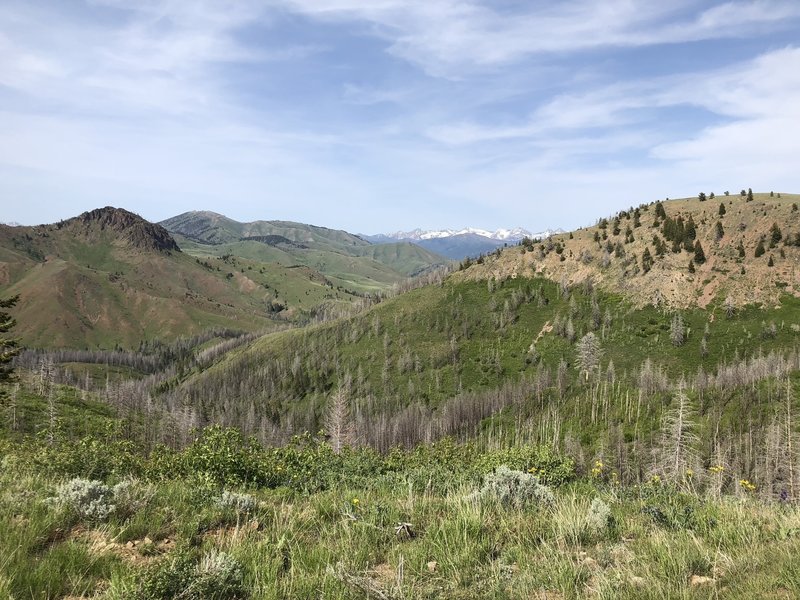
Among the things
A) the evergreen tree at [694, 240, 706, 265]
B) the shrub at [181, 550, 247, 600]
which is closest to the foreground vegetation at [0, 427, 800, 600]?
the shrub at [181, 550, 247, 600]

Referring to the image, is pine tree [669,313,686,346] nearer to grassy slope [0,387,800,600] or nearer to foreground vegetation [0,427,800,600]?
foreground vegetation [0,427,800,600]

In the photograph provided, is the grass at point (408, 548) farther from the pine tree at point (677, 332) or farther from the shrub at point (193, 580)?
the pine tree at point (677, 332)

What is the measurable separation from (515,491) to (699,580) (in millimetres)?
A: 5381

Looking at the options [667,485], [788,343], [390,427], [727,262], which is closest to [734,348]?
[788,343]

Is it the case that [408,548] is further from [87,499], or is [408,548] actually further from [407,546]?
[87,499]

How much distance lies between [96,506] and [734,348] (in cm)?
19469

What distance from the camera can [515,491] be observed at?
1198cm

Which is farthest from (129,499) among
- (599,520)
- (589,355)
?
(589,355)

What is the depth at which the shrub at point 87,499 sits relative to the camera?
918 cm

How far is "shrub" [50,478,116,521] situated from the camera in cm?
918

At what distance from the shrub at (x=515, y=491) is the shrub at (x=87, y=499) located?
8453 mm

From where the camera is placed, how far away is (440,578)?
7328 mm

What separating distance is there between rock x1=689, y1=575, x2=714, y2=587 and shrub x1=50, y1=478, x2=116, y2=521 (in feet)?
35.7

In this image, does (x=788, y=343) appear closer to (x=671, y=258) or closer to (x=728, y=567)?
(x=671, y=258)
